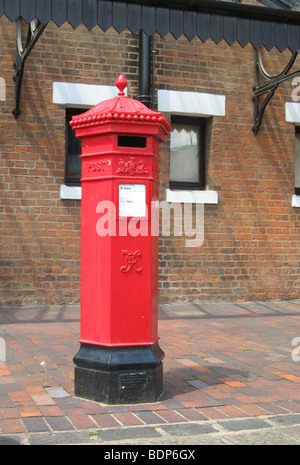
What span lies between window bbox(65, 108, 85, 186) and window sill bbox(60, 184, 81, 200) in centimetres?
26

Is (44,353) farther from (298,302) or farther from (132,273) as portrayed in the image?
(298,302)

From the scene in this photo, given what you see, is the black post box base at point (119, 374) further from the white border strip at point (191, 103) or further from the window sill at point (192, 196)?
the white border strip at point (191, 103)

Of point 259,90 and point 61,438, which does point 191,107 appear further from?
point 61,438

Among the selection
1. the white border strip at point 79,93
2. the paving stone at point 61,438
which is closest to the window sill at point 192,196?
the white border strip at point 79,93

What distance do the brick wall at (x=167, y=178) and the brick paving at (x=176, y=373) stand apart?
92 centimetres

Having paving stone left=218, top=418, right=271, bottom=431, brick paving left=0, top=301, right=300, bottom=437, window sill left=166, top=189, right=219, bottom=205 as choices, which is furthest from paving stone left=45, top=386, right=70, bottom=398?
window sill left=166, top=189, right=219, bottom=205

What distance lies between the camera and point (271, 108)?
33.6 feet

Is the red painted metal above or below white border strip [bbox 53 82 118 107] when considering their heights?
below

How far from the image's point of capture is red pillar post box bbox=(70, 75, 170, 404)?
4.52 m

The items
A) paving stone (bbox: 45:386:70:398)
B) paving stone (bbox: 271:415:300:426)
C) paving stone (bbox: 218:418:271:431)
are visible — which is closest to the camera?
paving stone (bbox: 218:418:271:431)

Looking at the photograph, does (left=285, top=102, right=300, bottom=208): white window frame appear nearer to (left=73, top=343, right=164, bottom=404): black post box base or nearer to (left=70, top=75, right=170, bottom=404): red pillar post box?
(left=70, top=75, right=170, bottom=404): red pillar post box

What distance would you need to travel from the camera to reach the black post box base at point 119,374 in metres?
4.50

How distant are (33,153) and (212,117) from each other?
10.1ft
